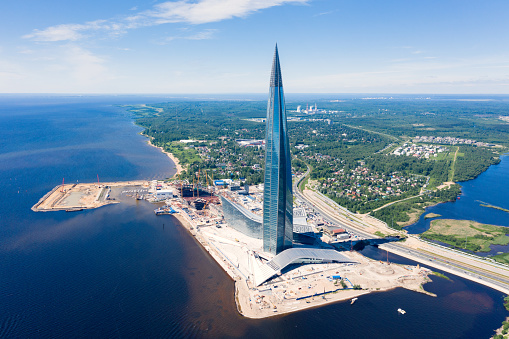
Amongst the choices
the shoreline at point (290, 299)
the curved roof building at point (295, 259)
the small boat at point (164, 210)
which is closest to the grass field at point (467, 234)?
the shoreline at point (290, 299)

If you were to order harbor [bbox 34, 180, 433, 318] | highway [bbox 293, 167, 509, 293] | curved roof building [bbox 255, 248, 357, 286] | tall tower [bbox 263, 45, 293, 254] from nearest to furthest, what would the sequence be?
harbor [bbox 34, 180, 433, 318], highway [bbox 293, 167, 509, 293], curved roof building [bbox 255, 248, 357, 286], tall tower [bbox 263, 45, 293, 254]

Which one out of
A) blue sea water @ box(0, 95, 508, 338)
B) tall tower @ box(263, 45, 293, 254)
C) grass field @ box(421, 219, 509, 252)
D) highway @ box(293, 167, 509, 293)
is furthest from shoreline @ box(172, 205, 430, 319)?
grass field @ box(421, 219, 509, 252)

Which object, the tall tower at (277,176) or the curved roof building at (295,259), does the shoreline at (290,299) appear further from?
the tall tower at (277,176)

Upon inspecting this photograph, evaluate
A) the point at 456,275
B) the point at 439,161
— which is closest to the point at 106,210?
the point at 456,275

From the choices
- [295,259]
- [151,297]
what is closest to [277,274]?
[295,259]

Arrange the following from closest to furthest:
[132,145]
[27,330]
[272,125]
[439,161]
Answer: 1. [27,330]
2. [272,125]
3. [439,161]
4. [132,145]

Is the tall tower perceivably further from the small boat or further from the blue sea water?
the small boat

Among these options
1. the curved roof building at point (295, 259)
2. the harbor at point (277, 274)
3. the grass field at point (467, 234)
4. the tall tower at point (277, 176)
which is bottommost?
the grass field at point (467, 234)

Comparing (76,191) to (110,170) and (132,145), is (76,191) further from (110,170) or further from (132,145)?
(132,145)

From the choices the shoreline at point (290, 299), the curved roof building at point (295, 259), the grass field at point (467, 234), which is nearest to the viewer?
the shoreline at point (290, 299)
